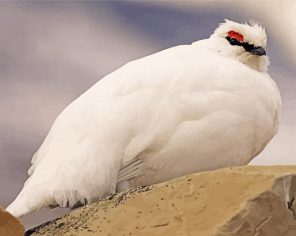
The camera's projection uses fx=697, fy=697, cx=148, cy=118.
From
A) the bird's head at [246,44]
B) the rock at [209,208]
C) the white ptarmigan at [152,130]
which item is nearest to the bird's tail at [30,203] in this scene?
the white ptarmigan at [152,130]

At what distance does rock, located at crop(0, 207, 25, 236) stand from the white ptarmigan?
20cm

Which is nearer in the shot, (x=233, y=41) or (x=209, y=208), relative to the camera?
(x=209, y=208)

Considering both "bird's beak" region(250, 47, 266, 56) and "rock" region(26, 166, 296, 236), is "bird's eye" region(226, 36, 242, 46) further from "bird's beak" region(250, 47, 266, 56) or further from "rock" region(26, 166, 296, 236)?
"rock" region(26, 166, 296, 236)

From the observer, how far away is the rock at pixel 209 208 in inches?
62.5

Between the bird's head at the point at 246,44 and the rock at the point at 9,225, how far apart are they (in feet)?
3.09

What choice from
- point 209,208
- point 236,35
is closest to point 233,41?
point 236,35

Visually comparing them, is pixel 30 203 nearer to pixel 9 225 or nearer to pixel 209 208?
pixel 9 225

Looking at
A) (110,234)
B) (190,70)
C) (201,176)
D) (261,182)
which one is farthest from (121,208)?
(190,70)

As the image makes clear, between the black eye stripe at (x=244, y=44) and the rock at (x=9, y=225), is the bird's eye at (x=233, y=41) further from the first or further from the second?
the rock at (x=9, y=225)

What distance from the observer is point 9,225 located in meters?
1.68

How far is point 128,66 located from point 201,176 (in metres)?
0.62

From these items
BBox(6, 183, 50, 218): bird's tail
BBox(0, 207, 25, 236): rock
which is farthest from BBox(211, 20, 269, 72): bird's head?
BBox(0, 207, 25, 236): rock

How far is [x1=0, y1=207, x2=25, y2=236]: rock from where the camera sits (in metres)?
1.67

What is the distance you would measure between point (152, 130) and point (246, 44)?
0.49m
